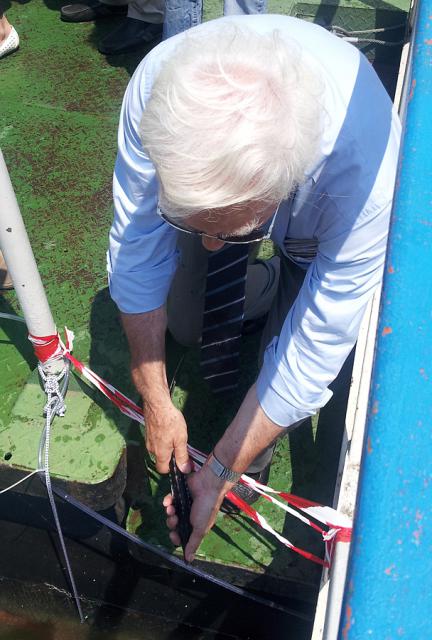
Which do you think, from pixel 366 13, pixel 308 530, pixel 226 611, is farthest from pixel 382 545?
pixel 366 13

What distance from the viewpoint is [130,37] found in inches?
143

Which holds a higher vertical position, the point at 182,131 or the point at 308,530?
the point at 182,131

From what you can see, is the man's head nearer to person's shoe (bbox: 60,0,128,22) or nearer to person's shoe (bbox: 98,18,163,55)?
person's shoe (bbox: 98,18,163,55)

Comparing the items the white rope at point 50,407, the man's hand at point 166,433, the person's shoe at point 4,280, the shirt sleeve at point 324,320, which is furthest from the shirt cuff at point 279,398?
the person's shoe at point 4,280

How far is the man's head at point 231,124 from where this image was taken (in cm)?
116

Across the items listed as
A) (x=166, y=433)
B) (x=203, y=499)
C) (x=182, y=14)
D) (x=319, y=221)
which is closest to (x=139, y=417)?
(x=166, y=433)

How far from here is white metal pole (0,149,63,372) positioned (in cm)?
164

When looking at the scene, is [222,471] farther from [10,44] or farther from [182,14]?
[10,44]

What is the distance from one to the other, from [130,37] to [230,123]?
2807 millimetres

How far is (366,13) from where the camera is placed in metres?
3.71

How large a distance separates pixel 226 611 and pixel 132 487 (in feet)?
1.83

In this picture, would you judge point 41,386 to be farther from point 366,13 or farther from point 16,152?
point 366,13

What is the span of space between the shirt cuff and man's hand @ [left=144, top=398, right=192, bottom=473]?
0.30 m

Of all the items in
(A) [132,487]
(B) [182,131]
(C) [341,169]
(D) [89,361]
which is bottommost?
(A) [132,487]
